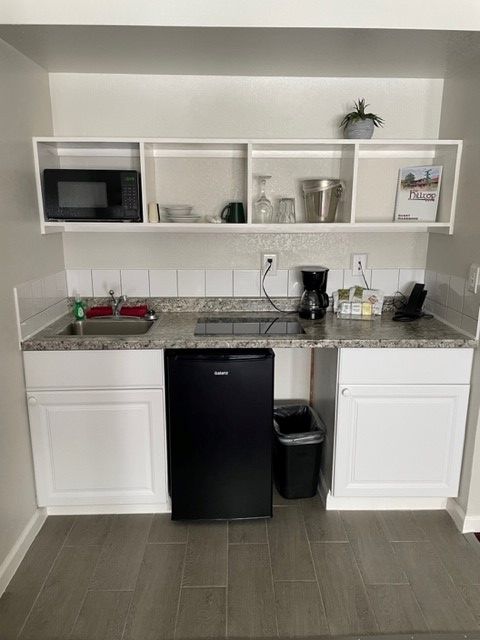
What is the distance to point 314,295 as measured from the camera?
2.40 metres

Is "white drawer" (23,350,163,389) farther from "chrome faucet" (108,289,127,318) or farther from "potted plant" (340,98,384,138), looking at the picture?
"potted plant" (340,98,384,138)

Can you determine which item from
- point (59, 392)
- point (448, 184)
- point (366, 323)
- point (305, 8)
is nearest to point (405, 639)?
point (366, 323)

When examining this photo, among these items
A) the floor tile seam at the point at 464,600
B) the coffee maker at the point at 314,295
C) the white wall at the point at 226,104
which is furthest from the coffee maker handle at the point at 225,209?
the floor tile seam at the point at 464,600

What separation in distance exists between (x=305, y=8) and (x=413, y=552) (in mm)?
2185

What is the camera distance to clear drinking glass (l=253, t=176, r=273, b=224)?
7.64ft

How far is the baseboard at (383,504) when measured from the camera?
2.25 meters

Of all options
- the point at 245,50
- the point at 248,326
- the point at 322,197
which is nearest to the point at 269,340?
the point at 248,326

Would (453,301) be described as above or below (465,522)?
above

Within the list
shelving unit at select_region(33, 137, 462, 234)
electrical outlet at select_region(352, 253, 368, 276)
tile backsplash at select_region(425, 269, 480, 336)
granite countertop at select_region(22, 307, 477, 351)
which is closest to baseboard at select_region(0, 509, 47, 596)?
granite countertop at select_region(22, 307, 477, 351)

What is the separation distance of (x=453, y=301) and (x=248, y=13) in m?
1.52

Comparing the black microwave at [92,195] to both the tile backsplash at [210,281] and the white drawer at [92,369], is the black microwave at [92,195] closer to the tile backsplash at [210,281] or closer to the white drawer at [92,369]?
the tile backsplash at [210,281]

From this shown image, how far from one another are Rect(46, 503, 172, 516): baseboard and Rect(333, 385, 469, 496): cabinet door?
848mm

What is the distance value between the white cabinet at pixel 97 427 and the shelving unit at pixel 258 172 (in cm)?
66

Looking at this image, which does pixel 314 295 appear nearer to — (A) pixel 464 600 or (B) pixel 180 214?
(B) pixel 180 214
